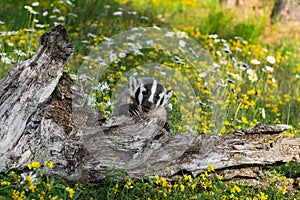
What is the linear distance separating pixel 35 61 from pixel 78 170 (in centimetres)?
102

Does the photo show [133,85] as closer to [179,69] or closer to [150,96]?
[150,96]

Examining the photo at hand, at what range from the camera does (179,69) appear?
7105 mm

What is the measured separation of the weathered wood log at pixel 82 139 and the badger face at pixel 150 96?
0.61 ft

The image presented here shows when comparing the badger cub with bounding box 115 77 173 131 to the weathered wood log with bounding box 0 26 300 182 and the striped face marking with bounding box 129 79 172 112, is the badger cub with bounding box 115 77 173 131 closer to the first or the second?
the striped face marking with bounding box 129 79 172 112

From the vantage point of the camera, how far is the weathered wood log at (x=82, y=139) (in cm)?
418

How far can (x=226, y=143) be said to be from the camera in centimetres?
476

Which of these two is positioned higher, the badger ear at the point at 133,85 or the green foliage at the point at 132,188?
the badger ear at the point at 133,85

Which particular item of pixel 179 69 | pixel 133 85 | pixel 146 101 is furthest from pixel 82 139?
pixel 179 69

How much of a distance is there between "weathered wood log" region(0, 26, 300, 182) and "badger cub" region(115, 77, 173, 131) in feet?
0.55

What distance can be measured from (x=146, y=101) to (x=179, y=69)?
248cm

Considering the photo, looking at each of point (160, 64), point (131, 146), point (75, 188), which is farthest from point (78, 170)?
point (160, 64)

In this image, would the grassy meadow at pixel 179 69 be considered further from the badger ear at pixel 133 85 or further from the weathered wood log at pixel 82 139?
the badger ear at pixel 133 85

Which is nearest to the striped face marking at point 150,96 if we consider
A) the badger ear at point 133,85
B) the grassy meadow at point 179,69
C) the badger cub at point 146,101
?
the badger cub at point 146,101

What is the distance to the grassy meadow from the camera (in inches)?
170
